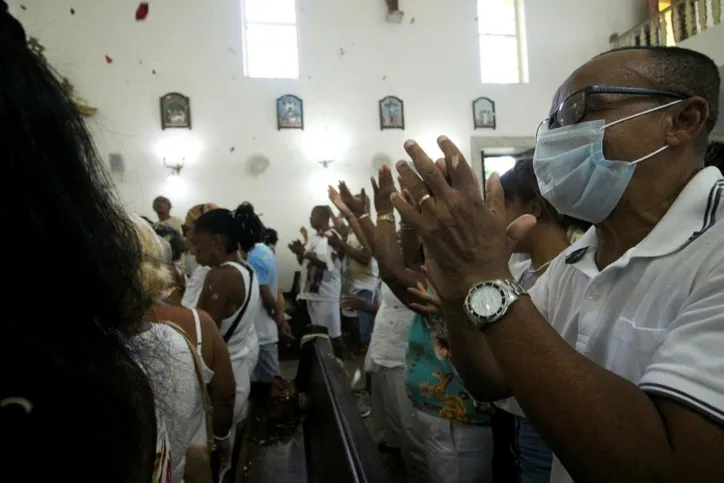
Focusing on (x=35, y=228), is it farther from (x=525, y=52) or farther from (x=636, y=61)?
(x=525, y=52)

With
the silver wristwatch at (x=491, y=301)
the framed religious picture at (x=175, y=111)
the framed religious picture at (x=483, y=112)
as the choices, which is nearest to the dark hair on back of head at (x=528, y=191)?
the silver wristwatch at (x=491, y=301)

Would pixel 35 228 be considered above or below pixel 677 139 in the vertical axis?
below

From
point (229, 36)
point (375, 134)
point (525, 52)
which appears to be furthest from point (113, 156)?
point (525, 52)

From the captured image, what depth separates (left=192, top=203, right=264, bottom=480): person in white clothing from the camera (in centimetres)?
226

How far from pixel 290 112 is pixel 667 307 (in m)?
7.45

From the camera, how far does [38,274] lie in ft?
1.58

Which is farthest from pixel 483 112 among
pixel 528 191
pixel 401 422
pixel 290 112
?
pixel 528 191

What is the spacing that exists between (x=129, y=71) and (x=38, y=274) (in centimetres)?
793

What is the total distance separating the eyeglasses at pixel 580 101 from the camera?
2.99ft

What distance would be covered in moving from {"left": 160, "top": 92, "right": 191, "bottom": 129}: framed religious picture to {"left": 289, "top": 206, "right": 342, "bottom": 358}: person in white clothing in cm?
368

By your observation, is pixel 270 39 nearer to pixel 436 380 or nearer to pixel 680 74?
pixel 436 380

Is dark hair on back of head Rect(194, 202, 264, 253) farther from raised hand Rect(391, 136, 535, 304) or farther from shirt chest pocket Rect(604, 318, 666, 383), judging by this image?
shirt chest pocket Rect(604, 318, 666, 383)

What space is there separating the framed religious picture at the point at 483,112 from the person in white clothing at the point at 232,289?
669 centimetres

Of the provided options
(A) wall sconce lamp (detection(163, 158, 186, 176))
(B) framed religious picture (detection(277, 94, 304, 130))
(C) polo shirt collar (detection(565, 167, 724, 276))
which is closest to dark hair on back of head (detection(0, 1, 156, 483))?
(C) polo shirt collar (detection(565, 167, 724, 276))
